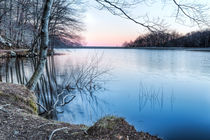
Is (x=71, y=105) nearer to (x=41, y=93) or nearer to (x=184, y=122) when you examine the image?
(x=41, y=93)

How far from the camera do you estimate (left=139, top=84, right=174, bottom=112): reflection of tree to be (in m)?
5.94

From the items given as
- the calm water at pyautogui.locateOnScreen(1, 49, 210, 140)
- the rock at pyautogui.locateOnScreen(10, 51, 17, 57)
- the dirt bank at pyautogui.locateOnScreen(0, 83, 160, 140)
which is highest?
the rock at pyautogui.locateOnScreen(10, 51, 17, 57)

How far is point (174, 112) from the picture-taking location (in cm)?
542

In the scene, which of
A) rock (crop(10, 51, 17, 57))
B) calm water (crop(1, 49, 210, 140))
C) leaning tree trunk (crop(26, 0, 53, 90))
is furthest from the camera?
rock (crop(10, 51, 17, 57))

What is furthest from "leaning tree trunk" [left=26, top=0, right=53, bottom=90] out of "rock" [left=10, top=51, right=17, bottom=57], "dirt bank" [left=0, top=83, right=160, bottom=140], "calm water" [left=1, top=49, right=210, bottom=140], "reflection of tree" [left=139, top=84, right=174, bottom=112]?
"rock" [left=10, top=51, right=17, bottom=57]

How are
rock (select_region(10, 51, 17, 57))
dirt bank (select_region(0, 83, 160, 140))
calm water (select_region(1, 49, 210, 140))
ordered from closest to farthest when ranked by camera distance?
dirt bank (select_region(0, 83, 160, 140)) < calm water (select_region(1, 49, 210, 140)) < rock (select_region(10, 51, 17, 57))

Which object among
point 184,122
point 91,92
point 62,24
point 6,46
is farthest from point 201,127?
point 6,46

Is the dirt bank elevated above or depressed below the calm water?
above

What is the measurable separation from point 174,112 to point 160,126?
112 cm

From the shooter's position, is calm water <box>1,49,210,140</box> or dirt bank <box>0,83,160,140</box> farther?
calm water <box>1,49,210,140</box>

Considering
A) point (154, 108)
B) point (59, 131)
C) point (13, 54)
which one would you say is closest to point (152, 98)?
point (154, 108)

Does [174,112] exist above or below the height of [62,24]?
below

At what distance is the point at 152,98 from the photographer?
668cm

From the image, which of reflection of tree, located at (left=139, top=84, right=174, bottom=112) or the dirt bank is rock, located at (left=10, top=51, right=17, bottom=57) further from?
the dirt bank
